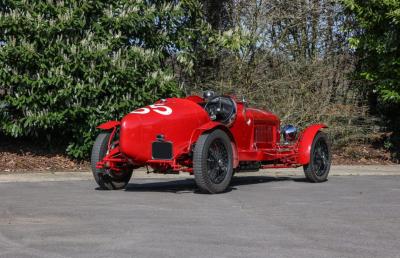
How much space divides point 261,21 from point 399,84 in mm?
3993

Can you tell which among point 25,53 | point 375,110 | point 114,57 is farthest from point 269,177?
point 375,110

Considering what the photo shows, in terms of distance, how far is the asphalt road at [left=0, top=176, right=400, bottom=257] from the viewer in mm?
5855

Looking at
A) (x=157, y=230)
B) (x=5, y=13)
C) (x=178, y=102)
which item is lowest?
(x=157, y=230)

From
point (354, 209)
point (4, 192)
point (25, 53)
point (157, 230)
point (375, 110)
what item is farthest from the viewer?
point (375, 110)

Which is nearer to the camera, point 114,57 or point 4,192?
point 4,192

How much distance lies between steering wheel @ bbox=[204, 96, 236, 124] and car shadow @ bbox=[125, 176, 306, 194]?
114cm

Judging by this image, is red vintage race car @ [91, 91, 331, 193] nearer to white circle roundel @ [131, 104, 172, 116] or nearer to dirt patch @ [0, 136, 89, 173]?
white circle roundel @ [131, 104, 172, 116]

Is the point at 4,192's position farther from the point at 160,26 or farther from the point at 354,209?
the point at 160,26

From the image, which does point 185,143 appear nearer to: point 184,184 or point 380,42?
point 184,184

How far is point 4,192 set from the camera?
9953 millimetres

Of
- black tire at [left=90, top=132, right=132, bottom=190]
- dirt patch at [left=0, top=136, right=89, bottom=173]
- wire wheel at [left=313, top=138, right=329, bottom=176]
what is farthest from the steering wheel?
dirt patch at [left=0, top=136, right=89, bottom=173]

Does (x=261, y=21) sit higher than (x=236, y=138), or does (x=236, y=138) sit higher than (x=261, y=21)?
(x=261, y=21)

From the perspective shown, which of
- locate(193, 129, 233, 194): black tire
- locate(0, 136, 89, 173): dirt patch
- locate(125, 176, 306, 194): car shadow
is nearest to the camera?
locate(193, 129, 233, 194): black tire

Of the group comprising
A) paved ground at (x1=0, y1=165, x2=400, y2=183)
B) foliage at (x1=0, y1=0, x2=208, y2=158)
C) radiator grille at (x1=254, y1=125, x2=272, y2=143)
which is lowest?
paved ground at (x1=0, y1=165, x2=400, y2=183)
